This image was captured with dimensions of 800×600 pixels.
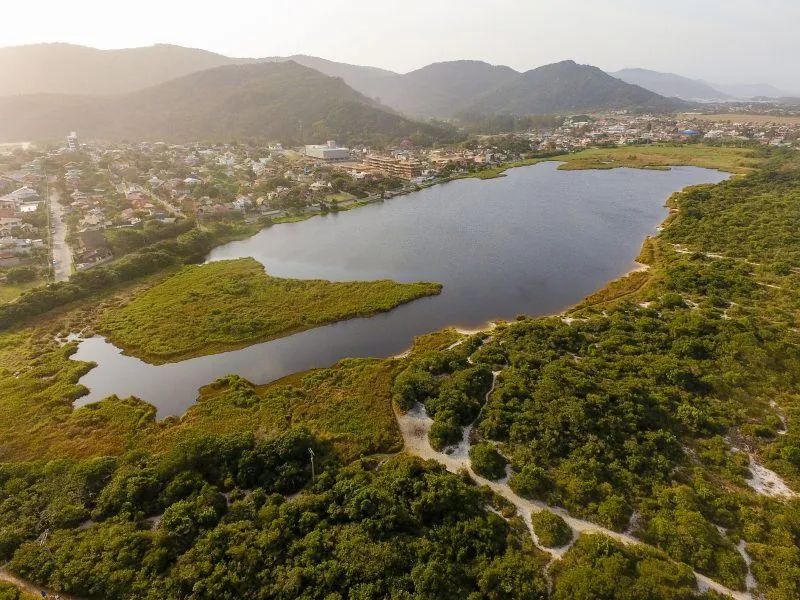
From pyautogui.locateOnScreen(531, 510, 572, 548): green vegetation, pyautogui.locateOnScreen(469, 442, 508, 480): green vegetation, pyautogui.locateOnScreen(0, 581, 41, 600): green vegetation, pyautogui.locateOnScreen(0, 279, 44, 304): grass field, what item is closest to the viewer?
pyautogui.locateOnScreen(0, 581, 41, 600): green vegetation

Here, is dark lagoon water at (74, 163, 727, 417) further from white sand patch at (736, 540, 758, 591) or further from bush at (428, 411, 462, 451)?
white sand patch at (736, 540, 758, 591)

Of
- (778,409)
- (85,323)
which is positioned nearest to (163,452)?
(85,323)

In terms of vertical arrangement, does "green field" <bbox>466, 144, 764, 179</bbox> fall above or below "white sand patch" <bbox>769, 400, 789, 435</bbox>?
above

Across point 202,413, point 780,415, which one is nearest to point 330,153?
point 202,413

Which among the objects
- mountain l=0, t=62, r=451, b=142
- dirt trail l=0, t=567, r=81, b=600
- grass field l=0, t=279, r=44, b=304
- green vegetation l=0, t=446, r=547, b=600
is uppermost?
mountain l=0, t=62, r=451, b=142

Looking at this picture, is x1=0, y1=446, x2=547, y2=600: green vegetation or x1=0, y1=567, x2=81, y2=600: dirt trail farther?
x1=0, y1=567, x2=81, y2=600: dirt trail

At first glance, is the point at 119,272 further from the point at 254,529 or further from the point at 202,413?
the point at 254,529

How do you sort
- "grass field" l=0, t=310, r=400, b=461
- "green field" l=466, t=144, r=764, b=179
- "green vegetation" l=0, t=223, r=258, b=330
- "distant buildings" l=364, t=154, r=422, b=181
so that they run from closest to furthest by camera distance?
"grass field" l=0, t=310, r=400, b=461 → "green vegetation" l=0, t=223, r=258, b=330 → "green field" l=466, t=144, r=764, b=179 → "distant buildings" l=364, t=154, r=422, b=181

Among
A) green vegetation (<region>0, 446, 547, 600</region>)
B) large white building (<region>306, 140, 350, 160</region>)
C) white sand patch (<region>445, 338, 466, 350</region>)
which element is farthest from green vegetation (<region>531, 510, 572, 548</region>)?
large white building (<region>306, 140, 350, 160</region>)

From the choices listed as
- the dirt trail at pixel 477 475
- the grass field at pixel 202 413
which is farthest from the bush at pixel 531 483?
the grass field at pixel 202 413
